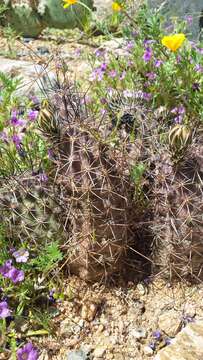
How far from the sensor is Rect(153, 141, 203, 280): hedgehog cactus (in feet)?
7.32

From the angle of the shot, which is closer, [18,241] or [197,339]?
[197,339]

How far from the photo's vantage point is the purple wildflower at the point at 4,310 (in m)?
2.33

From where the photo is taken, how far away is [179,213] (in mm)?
2312

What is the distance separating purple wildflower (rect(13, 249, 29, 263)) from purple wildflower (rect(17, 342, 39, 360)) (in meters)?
0.41

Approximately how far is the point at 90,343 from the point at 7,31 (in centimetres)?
335

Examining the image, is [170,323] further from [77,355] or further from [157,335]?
[77,355]

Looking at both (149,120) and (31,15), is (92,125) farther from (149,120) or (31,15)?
(31,15)

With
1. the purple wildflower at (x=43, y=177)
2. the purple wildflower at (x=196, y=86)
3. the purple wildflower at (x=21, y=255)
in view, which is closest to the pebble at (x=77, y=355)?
the purple wildflower at (x=21, y=255)

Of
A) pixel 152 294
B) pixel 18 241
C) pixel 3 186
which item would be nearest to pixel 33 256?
pixel 18 241

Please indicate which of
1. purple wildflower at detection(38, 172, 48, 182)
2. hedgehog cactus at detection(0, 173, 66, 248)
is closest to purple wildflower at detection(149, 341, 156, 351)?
hedgehog cactus at detection(0, 173, 66, 248)

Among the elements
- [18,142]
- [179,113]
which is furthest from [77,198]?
[179,113]

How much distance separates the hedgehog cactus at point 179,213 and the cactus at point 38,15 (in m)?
3.29

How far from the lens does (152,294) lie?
2619mm

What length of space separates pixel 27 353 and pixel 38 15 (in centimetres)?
396
